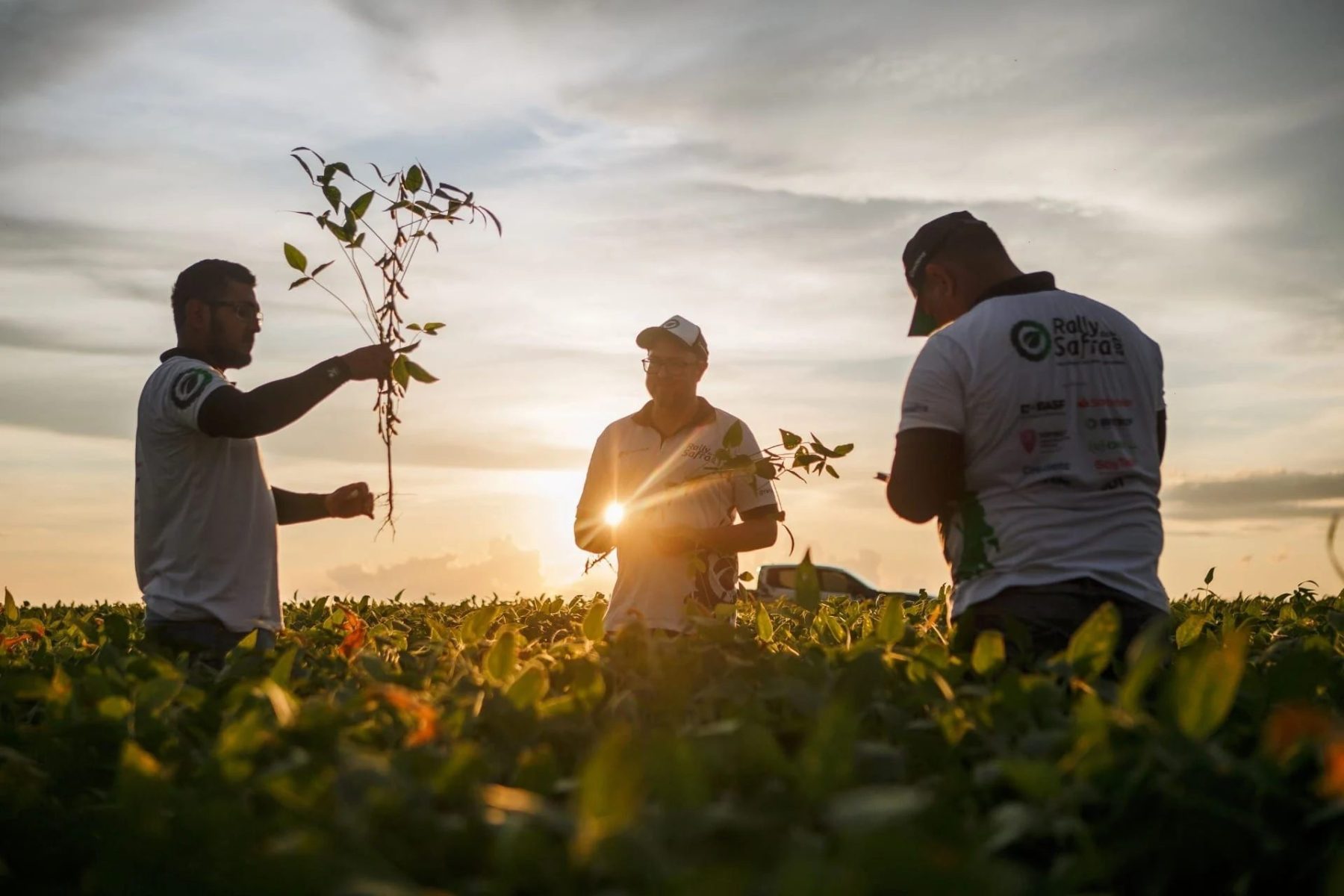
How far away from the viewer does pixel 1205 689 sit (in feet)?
5.39

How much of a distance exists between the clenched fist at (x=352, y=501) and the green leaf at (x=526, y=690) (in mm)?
3403

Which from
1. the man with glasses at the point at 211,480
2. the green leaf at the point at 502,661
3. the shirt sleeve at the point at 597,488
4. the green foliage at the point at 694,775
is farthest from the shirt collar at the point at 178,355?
the green leaf at the point at 502,661

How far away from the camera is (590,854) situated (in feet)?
4.24

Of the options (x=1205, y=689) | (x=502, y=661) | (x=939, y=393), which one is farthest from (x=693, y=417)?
(x=1205, y=689)

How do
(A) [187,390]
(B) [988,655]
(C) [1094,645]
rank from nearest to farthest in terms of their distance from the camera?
1. (C) [1094,645]
2. (B) [988,655]
3. (A) [187,390]

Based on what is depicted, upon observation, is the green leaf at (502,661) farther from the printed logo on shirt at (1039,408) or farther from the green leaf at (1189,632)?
the green leaf at (1189,632)

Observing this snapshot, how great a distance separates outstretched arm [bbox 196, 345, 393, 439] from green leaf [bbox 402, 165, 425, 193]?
655mm

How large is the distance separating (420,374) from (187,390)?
4.29ft

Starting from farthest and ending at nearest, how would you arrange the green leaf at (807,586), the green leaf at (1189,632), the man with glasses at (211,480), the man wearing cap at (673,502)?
the man wearing cap at (673,502) < the man with glasses at (211,480) < the green leaf at (1189,632) < the green leaf at (807,586)

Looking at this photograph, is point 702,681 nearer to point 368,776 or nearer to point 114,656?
point 368,776

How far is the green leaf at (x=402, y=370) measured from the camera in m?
4.53

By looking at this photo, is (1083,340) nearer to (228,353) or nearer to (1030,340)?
(1030,340)

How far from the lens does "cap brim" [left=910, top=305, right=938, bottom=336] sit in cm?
439

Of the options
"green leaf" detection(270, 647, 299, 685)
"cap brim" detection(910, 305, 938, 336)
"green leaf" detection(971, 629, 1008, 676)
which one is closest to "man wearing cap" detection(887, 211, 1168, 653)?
"cap brim" detection(910, 305, 938, 336)
